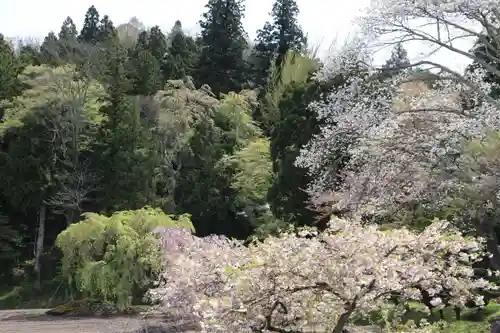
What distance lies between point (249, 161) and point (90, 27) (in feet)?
60.9

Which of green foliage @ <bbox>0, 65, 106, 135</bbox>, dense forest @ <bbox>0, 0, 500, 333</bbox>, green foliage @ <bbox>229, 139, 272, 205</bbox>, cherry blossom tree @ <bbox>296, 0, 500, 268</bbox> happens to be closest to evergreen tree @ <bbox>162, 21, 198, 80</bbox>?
dense forest @ <bbox>0, 0, 500, 333</bbox>

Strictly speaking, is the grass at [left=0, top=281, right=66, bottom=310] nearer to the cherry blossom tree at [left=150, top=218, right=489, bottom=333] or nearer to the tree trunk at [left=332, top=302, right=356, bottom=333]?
the cherry blossom tree at [left=150, top=218, right=489, bottom=333]

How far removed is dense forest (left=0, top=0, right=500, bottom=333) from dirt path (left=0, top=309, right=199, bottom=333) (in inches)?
38.8

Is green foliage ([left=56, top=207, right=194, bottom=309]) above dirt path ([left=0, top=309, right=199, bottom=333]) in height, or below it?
above

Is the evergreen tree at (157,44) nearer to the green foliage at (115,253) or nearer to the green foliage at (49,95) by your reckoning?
the green foliage at (49,95)

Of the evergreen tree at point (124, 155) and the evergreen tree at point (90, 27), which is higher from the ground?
the evergreen tree at point (90, 27)

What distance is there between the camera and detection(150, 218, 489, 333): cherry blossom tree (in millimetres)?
4602

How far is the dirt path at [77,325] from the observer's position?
35.5 ft

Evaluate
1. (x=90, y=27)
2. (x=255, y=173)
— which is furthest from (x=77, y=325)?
(x=90, y=27)

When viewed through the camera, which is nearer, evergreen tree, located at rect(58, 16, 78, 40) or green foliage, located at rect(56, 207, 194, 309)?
green foliage, located at rect(56, 207, 194, 309)

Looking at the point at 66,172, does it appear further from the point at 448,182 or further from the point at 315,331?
the point at 315,331

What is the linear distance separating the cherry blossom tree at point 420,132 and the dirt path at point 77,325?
13.1 ft

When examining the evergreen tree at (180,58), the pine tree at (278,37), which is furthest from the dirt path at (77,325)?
the pine tree at (278,37)

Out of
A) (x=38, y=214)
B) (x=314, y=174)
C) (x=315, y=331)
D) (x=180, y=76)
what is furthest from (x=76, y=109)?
(x=315, y=331)
